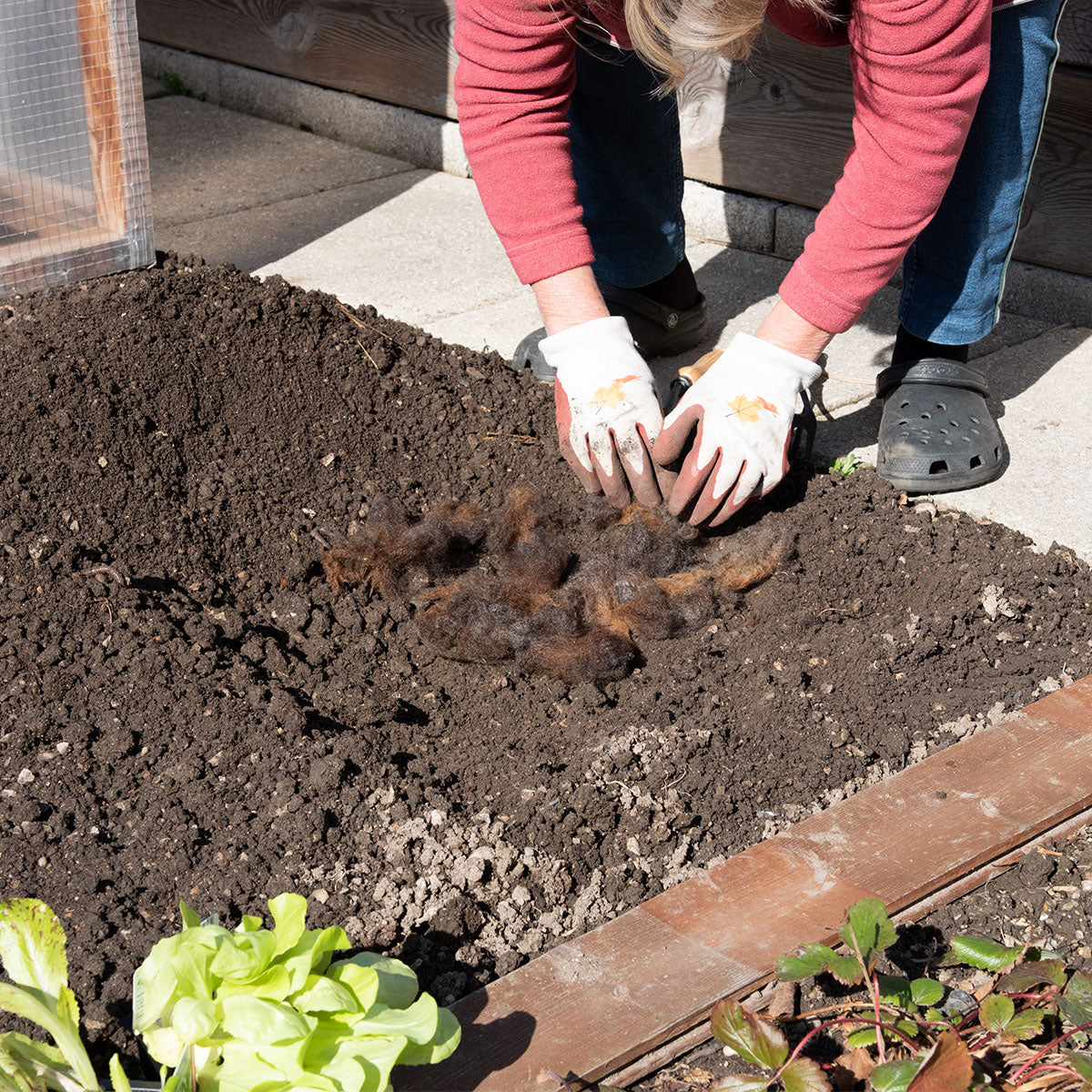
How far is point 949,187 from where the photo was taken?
2273 mm

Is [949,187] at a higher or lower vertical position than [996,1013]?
higher

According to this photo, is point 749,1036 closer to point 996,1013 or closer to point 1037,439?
point 996,1013

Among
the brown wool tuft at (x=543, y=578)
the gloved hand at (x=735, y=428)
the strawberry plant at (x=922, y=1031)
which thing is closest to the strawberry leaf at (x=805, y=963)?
the strawberry plant at (x=922, y=1031)

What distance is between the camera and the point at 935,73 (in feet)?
5.77

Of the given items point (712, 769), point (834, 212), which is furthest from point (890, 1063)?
point (834, 212)

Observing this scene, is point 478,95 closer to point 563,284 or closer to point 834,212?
point 563,284

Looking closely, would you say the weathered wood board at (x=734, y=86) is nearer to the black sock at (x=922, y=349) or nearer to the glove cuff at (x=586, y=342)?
the black sock at (x=922, y=349)

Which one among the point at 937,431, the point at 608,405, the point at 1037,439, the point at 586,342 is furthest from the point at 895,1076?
the point at 1037,439

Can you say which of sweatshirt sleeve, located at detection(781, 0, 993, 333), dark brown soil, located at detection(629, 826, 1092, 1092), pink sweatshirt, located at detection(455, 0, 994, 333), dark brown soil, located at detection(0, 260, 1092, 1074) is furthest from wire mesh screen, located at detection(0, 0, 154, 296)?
dark brown soil, located at detection(629, 826, 1092, 1092)

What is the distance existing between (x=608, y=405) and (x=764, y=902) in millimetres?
938

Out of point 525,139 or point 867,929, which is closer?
point 867,929

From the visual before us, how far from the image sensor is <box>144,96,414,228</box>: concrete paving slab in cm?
385

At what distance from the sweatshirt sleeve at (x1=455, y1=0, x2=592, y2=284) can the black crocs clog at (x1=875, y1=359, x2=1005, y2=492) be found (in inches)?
28.8

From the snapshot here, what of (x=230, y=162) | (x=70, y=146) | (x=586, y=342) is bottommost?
(x=230, y=162)
